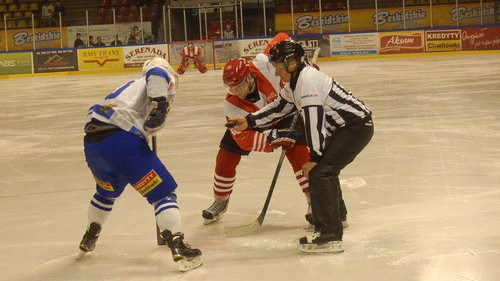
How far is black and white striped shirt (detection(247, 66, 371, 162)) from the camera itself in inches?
153

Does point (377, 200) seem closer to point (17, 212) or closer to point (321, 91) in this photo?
point (321, 91)

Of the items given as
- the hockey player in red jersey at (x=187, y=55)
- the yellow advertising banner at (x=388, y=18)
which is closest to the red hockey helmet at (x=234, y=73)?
the hockey player in red jersey at (x=187, y=55)

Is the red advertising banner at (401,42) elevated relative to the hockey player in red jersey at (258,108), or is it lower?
elevated

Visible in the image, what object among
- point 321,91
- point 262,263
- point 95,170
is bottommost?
point 262,263

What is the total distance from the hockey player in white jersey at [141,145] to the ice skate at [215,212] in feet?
3.26

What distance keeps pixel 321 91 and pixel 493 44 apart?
17397 mm

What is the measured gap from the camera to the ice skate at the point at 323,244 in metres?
4.11

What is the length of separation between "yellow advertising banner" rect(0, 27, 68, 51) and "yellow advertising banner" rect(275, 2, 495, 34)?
6.00 m

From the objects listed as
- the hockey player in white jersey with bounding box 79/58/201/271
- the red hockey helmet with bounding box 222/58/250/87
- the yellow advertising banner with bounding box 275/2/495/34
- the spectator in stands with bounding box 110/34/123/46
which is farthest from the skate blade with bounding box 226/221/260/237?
the yellow advertising banner with bounding box 275/2/495/34

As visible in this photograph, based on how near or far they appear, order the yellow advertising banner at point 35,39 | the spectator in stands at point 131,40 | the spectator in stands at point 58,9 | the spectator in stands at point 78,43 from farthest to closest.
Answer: the spectator in stands at point 58,9, the yellow advertising banner at point 35,39, the spectator in stands at point 78,43, the spectator in stands at point 131,40

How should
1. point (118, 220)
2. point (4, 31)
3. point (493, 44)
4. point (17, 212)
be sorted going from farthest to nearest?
1. point (4, 31)
2. point (493, 44)
3. point (17, 212)
4. point (118, 220)

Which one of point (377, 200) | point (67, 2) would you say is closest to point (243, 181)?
point (377, 200)

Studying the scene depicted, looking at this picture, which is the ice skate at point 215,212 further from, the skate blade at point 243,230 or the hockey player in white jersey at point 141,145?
the hockey player in white jersey at point 141,145

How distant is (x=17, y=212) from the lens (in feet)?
17.9
